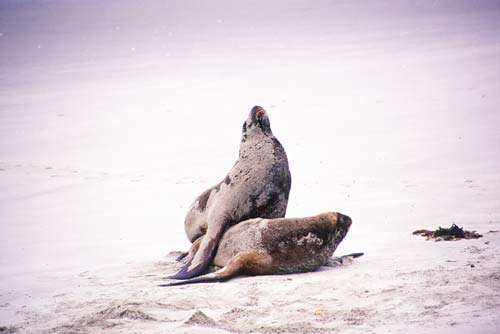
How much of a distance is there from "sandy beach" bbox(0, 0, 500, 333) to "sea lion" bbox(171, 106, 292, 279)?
430 millimetres

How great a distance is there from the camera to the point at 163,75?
18.9 metres

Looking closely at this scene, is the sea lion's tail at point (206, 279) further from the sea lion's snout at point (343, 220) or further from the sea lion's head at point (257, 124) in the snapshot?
the sea lion's head at point (257, 124)

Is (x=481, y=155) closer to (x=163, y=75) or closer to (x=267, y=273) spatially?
(x=267, y=273)

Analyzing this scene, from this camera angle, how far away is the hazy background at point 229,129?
23.6 ft

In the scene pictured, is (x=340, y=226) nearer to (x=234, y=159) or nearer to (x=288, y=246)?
(x=288, y=246)

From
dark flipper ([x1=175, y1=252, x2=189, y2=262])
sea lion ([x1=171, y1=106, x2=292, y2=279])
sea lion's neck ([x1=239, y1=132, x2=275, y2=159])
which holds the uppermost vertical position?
sea lion's neck ([x1=239, y1=132, x2=275, y2=159])

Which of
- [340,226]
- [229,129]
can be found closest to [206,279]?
[340,226]

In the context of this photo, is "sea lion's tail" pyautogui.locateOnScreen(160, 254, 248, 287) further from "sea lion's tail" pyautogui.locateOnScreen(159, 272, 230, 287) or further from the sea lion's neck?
the sea lion's neck

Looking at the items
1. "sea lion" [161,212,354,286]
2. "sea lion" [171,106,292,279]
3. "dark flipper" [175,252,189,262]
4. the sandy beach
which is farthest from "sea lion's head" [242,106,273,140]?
the sandy beach

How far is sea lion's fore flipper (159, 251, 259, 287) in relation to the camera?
197 inches

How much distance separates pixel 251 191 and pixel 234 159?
4725mm

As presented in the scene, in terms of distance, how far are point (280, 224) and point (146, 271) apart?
101 centimetres

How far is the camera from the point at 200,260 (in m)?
5.31

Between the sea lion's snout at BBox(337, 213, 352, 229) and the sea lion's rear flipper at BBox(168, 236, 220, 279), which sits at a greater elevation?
the sea lion's snout at BBox(337, 213, 352, 229)
